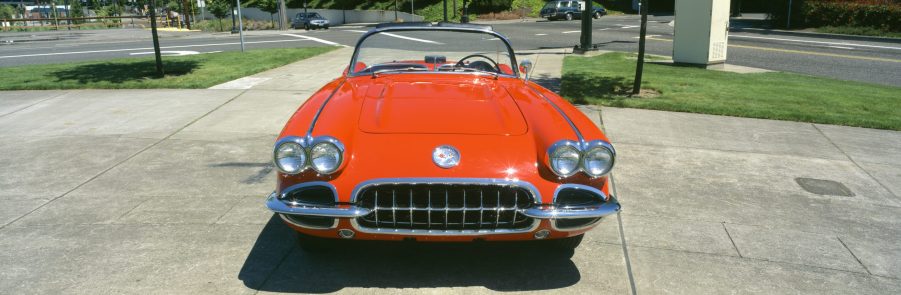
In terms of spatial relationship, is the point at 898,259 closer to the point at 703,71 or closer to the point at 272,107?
the point at 272,107

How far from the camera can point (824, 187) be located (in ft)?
17.2

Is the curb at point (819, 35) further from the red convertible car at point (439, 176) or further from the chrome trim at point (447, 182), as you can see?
the chrome trim at point (447, 182)

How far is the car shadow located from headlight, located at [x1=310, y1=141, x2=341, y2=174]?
0.67 m

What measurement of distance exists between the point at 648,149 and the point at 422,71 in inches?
113

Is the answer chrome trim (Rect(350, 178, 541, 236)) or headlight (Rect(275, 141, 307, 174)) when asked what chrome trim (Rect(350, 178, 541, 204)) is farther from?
headlight (Rect(275, 141, 307, 174))

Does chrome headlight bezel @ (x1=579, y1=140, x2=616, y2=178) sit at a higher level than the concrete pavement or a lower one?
higher

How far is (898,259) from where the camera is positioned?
151 inches

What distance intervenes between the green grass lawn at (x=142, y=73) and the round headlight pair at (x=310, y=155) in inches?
304

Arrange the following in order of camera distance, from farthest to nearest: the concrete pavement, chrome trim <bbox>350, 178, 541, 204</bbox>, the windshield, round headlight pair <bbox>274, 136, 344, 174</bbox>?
the windshield
the concrete pavement
round headlight pair <bbox>274, 136, 344, 174</bbox>
chrome trim <bbox>350, 178, 541, 204</bbox>

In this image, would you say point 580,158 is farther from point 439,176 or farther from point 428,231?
point 428,231

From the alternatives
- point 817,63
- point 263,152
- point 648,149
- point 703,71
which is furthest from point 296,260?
point 817,63

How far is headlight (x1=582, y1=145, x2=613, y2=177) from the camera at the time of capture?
3195 millimetres

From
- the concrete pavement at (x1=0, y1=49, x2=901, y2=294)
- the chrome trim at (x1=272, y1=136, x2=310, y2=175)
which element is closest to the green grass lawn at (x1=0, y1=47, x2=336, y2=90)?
the concrete pavement at (x1=0, y1=49, x2=901, y2=294)

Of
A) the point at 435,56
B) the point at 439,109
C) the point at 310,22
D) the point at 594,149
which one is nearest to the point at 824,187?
the point at 594,149
